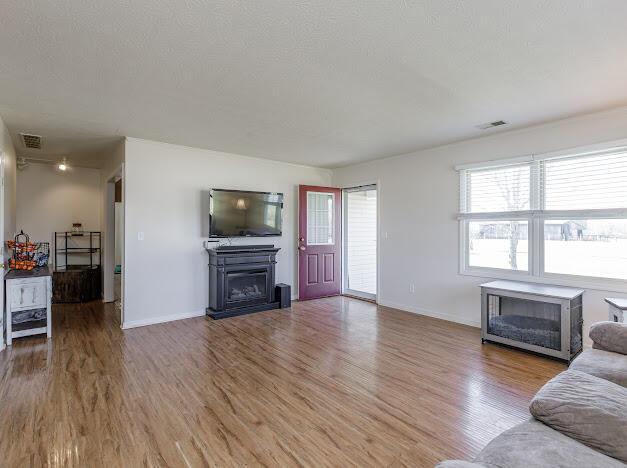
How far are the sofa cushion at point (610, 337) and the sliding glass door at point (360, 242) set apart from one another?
14.0ft

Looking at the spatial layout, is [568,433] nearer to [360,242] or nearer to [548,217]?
[548,217]

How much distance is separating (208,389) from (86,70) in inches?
→ 104

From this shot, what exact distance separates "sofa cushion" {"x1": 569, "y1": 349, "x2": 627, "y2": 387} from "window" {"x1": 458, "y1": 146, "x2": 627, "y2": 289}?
178cm

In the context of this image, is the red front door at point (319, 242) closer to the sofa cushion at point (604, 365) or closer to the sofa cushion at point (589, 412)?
the sofa cushion at point (604, 365)

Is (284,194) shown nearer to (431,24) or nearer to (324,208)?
(324,208)

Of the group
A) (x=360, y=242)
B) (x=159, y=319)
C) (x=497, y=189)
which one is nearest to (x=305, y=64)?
(x=497, y=189)

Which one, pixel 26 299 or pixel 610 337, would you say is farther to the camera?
pixel 26 299

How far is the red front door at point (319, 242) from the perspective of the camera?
5902mm

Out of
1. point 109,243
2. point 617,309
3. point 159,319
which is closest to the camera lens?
point 617,309

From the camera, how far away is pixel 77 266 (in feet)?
20.2

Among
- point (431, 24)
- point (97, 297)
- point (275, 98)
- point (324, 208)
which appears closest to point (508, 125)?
point (431, 24)

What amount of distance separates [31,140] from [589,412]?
6.07 meters

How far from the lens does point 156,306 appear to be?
14.9ft

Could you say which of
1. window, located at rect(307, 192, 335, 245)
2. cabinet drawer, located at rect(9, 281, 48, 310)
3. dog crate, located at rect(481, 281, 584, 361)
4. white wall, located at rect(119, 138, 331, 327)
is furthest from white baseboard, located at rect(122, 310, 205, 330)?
dog crate, located at rect(481, 281, 584, 361)
